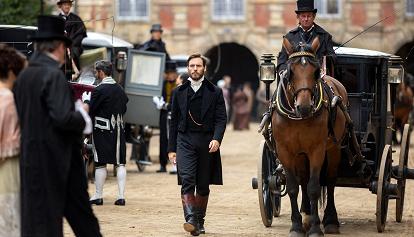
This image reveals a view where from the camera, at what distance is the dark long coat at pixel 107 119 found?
48.8ft

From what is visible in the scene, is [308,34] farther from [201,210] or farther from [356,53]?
[201,210]

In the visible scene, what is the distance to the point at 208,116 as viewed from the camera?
12.4 meters

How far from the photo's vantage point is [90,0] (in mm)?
48438

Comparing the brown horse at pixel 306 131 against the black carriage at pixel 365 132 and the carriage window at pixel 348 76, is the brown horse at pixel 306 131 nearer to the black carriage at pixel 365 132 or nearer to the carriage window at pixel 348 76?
the black carriage at pixel 365 132

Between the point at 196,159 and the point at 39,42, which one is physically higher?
the point at 39,42

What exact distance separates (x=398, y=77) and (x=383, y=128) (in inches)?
25.0

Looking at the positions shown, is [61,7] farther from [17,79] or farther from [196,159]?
[17,79]

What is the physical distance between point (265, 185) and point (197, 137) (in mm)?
1221

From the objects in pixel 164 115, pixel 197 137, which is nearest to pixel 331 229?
pixel 197 137

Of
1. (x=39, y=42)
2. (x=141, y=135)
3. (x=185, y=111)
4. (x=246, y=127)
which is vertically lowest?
(x=246, y=127)

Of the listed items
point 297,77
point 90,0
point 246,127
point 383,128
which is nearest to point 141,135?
point 383,128

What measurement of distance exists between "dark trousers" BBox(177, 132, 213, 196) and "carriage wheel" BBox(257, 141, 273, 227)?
70 cm

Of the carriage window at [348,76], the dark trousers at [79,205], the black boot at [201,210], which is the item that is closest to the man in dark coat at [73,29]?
the carriage window at [348,76]

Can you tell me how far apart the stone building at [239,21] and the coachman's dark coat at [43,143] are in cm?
3938
